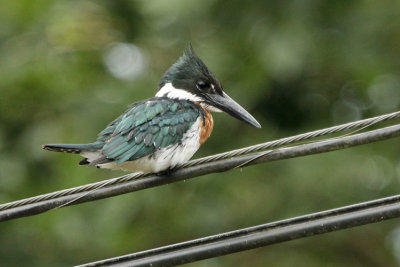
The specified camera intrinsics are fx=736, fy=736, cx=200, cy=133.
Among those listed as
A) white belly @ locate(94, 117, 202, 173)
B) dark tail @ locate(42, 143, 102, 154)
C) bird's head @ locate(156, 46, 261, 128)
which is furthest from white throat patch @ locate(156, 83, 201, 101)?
dark tail @ locate(42, 143, 102, 154)

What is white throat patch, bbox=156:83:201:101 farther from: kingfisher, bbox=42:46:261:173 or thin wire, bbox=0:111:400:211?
thin wire, bbox=0:111:400:211

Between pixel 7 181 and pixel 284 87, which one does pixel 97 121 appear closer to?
pixel 7 181

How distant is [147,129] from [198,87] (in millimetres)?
786

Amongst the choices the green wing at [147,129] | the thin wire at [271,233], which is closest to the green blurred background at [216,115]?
the green wing at [147,129]

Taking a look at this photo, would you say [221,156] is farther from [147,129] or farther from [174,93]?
[174,93]

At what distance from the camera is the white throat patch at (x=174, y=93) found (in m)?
5.58

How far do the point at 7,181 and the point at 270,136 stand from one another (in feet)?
9.48

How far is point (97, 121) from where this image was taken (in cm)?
812

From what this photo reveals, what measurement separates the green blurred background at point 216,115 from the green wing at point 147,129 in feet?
7.98

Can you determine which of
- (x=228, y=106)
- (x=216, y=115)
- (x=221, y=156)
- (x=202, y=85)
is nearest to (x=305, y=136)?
(x=221, y=156)

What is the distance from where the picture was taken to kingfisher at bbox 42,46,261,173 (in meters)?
4.82

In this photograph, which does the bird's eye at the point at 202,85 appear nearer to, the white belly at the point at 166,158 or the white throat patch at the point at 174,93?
the white throat patch at the point at 174,93

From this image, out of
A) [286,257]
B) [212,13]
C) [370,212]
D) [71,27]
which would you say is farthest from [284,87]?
[370,212]

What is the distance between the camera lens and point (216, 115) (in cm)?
802
